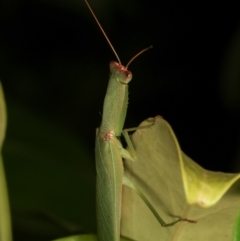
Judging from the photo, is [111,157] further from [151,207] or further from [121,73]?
[151,207]

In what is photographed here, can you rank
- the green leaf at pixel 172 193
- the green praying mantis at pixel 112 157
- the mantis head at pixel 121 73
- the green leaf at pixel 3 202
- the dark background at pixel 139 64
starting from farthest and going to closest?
the dark background at pixel 139 64
the mantis head at pixel 121 73
the green praying mantis at pixel 112 157
the green leaf at pixel 3 202
the green leaf at pixel 172 193

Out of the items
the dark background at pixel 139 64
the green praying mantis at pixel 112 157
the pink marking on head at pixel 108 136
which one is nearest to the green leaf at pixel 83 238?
the green praying mantis at pixel 112 157

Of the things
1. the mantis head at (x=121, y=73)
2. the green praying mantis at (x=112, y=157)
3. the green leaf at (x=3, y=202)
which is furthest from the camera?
the mantis head at (x=121, y=73)

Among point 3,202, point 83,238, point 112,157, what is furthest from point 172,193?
point 112,157

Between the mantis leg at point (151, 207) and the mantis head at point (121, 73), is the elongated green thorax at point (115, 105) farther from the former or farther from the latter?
the mantis leg at point (151, 207)

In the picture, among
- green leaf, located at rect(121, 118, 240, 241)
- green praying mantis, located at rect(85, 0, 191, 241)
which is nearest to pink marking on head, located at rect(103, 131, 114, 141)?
green praying mantis, located at rect(85, 0, 191, 241)
